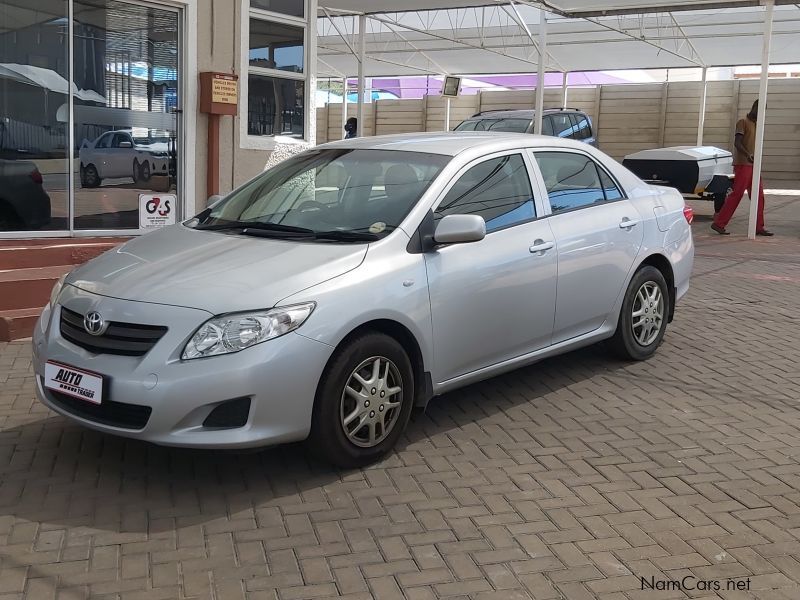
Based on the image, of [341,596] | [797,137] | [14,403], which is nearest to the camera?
[341,596]

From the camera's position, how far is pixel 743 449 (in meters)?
4.73

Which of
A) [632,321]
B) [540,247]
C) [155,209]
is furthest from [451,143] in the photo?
[155,209]

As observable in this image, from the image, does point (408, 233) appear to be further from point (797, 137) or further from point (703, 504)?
point (797, 137)

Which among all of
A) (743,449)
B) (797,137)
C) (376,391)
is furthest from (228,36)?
(797,137)

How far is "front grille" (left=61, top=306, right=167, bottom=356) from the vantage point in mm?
3881

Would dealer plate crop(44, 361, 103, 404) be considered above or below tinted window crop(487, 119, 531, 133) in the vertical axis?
below

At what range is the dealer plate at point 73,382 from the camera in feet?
12.9

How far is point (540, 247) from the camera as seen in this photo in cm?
517

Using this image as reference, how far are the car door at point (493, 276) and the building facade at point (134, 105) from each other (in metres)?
4.95

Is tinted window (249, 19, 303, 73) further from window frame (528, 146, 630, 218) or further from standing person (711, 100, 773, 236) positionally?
standing person (711, 100, 773, 236)

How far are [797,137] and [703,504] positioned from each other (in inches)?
1074

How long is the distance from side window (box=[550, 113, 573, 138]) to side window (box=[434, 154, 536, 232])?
1205cm

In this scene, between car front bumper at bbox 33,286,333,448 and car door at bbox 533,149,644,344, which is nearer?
car front bumper at bbox 33,286,333,448

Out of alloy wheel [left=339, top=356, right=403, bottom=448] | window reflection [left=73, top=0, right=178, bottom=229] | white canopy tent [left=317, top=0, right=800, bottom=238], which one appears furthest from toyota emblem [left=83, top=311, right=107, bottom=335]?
white canopy tent [left=317, top=0, right=800, bottom=238]
